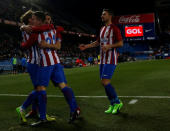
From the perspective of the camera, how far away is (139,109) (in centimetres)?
431

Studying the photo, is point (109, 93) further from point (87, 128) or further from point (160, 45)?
point (160, 45)

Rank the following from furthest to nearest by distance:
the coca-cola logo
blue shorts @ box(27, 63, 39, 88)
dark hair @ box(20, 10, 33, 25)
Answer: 1. the coca-cola logo
2. blue shorts @ box(27, 63, 39, 88)
3. dark hair @ box(20, 10, 33, 25)

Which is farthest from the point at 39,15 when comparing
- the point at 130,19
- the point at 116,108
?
the point at 130,19

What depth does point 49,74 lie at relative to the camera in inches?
137

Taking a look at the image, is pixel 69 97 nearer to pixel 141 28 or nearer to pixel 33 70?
pixel 33 70

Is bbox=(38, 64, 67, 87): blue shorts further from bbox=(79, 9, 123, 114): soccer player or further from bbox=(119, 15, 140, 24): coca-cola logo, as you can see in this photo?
bbox=(119, 15, 140, 24): coca-cola logo

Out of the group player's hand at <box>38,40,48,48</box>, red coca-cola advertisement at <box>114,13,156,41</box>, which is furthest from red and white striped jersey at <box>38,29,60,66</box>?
red coca-cola advertisement at <box>114,13,156,41</box>

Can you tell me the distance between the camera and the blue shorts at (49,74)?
3.44 metres

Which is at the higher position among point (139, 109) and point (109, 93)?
point (109, 93)

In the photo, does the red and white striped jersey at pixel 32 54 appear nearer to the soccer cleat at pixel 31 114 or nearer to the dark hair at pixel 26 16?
the dark hair at pixel 26 16

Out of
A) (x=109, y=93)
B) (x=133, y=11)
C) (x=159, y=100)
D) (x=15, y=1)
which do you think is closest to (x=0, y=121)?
(x=109, y=93)

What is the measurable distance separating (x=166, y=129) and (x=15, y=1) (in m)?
31.4

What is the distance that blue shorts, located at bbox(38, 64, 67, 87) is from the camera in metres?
3.44

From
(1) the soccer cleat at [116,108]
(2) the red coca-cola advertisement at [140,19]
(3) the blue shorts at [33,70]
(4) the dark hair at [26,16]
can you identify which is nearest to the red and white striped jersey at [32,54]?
(3) the blue shorts at [33,70]
